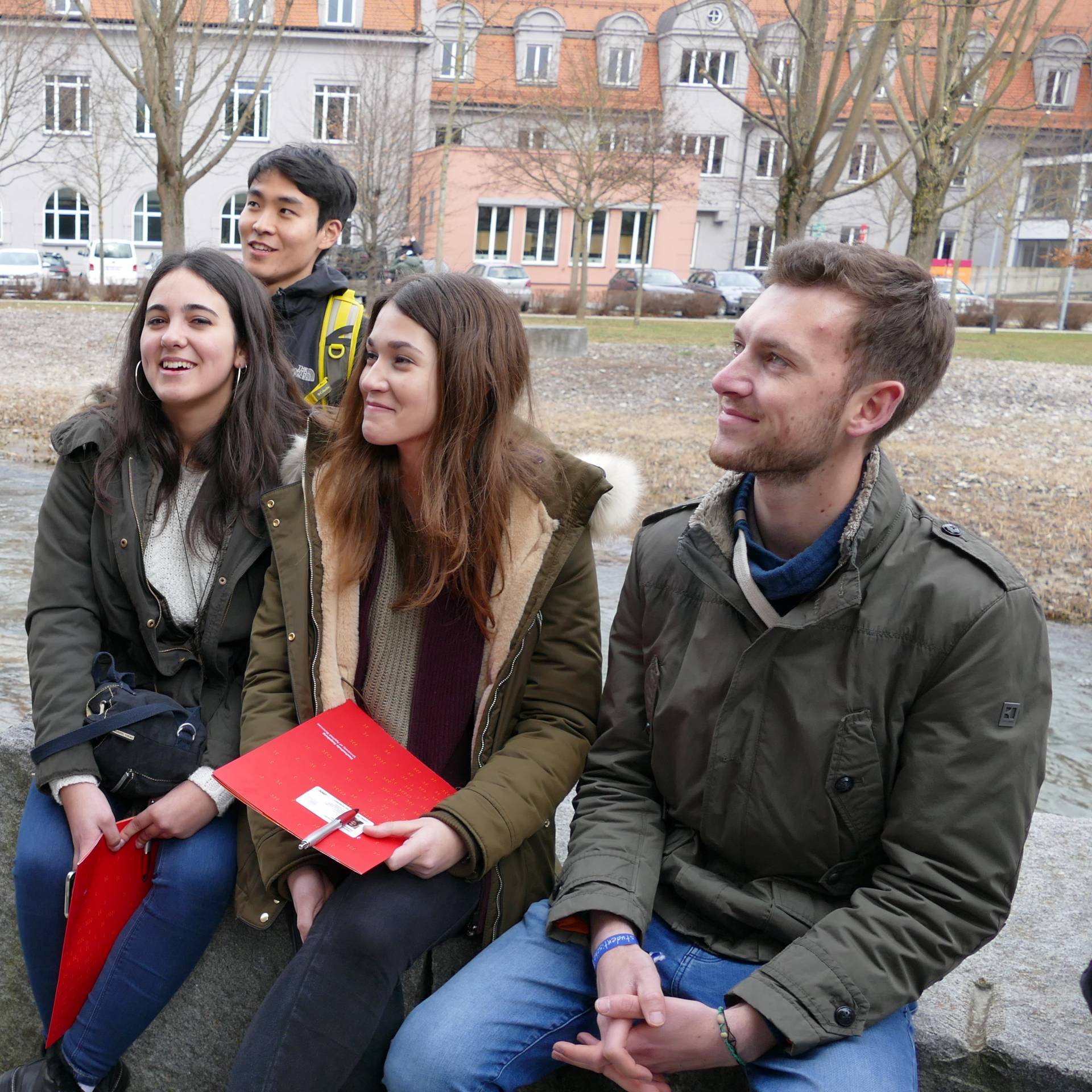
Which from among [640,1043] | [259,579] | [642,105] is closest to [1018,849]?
[640,1043]

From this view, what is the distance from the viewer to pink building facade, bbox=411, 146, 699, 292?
142ft

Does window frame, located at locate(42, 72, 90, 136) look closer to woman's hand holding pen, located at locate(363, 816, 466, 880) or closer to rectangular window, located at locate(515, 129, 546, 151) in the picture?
rectangular window, located at locate(515, 129, 546, 151)

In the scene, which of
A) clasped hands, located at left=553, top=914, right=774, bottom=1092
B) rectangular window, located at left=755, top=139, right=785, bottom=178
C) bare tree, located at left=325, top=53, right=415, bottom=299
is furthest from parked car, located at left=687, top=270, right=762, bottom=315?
clasped hands, located at left=553, top=914, right=774, bottom=1092

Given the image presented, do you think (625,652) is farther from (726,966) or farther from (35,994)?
(35,994)

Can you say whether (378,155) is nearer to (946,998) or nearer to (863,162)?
(863,162)

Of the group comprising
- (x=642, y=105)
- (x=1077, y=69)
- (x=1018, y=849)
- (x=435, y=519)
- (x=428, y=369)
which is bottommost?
(x=1018, y=849)

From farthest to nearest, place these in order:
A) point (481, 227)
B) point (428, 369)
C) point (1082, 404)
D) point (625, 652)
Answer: point (481, 227)
point (1082, 404)
point (428, 369)
point (625, 652)

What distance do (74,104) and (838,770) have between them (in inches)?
1477

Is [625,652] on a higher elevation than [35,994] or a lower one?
higher

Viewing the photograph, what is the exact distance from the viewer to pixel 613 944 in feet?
6.88

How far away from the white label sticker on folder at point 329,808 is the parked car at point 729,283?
3423 cm

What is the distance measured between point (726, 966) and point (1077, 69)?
43.7 meters

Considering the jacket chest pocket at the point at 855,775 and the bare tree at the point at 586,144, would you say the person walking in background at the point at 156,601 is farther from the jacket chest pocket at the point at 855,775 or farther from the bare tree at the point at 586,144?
the bare tree at the point at 586,144

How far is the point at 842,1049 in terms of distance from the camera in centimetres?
191
